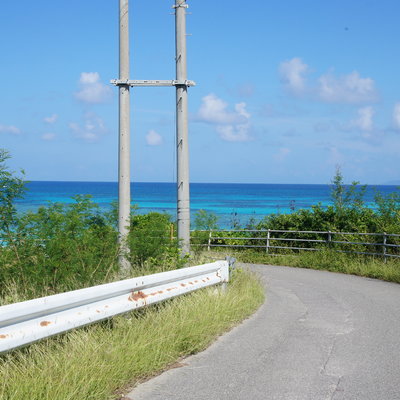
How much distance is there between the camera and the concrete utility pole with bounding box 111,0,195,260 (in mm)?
13742

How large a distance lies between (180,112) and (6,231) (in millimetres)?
5653

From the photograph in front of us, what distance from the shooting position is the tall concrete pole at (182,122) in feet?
45.9

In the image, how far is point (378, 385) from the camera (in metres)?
6.27

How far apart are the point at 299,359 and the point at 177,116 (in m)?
8.12

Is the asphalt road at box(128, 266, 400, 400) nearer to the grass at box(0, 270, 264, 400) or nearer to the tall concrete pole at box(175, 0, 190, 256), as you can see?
the grass at box(0, 270, 264, 400)

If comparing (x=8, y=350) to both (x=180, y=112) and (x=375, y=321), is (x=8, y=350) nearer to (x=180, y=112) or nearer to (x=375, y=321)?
(x=375, y=321)

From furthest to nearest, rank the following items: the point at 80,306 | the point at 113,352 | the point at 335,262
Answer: the point at 335,262 < the point at 80,306 < the point at 113,352

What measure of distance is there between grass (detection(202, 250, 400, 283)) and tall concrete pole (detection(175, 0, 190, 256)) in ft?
10.4

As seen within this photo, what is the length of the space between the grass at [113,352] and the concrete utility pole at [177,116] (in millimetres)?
4614

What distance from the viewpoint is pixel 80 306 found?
22.2 feet

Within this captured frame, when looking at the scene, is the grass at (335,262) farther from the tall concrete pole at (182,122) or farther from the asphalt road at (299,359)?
the asphalt road at (299,359)

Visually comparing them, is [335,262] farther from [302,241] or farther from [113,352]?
[113,352]

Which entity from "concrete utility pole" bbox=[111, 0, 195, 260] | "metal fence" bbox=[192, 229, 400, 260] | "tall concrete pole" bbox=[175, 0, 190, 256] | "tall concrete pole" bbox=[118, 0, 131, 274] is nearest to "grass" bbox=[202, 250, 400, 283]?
"metal fence" bbox=[192, 229, 400, 260]

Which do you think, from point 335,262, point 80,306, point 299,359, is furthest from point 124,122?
point 335,262
